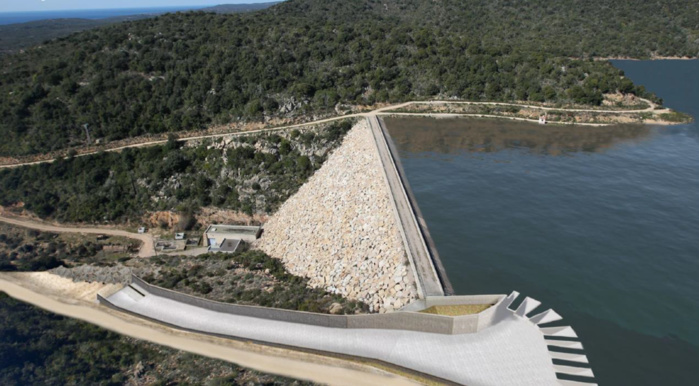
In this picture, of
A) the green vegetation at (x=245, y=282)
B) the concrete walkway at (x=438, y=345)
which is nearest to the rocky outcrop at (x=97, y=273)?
the green vegetation at (x=245, y=282)

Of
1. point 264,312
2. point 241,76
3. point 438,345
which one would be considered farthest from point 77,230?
point 438,345

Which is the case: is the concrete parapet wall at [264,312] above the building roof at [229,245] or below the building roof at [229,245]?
above

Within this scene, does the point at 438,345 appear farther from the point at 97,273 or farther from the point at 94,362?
the point at 97,273

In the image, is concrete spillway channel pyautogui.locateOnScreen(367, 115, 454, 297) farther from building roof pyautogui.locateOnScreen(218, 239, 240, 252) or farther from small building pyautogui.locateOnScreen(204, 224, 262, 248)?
building roof pyautogui.locateOnScreen(218, 239, 240, 252)

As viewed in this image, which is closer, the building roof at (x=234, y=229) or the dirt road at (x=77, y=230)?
the building roof at (x=234, y=229)

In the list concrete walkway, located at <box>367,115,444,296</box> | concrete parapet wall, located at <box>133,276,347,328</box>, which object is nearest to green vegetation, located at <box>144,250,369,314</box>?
concrete parapet wall, located at <box>133,276,347,328</box>

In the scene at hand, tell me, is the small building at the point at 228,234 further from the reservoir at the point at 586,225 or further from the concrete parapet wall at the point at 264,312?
the reservoir at the point at 586,225
